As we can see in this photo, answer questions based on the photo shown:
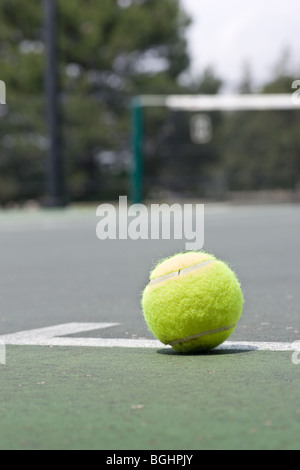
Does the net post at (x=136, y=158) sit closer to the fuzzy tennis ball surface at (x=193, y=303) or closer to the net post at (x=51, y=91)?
the net post at (x=51, y=91)

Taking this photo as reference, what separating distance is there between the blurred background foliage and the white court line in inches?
986

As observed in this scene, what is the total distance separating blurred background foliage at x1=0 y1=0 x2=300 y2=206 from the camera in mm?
32719

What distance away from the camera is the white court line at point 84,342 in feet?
17.7

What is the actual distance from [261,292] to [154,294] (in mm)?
3379

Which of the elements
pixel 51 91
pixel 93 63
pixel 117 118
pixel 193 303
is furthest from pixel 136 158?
pixel 193 303

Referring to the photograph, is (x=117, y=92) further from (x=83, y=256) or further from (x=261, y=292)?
(x=261, y=292)

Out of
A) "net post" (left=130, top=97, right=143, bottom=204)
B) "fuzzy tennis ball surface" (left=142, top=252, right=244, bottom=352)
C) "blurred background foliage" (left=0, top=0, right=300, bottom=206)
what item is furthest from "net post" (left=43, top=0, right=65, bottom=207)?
"fuzzy tennis ball surface" (left=142, top=252, right=244, bottom=352)

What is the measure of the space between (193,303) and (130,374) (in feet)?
1.85

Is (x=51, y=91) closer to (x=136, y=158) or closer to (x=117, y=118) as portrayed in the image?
(x=136, y=158)

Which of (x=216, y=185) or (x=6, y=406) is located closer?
(x=6, y=406)

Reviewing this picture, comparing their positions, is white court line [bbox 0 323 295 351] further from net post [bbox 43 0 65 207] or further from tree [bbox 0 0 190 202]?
tree [bbox 0 0 190 202]

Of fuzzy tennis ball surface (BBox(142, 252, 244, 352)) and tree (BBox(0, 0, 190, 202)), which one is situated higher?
tree (BBox(0, 0, 190, 202))
